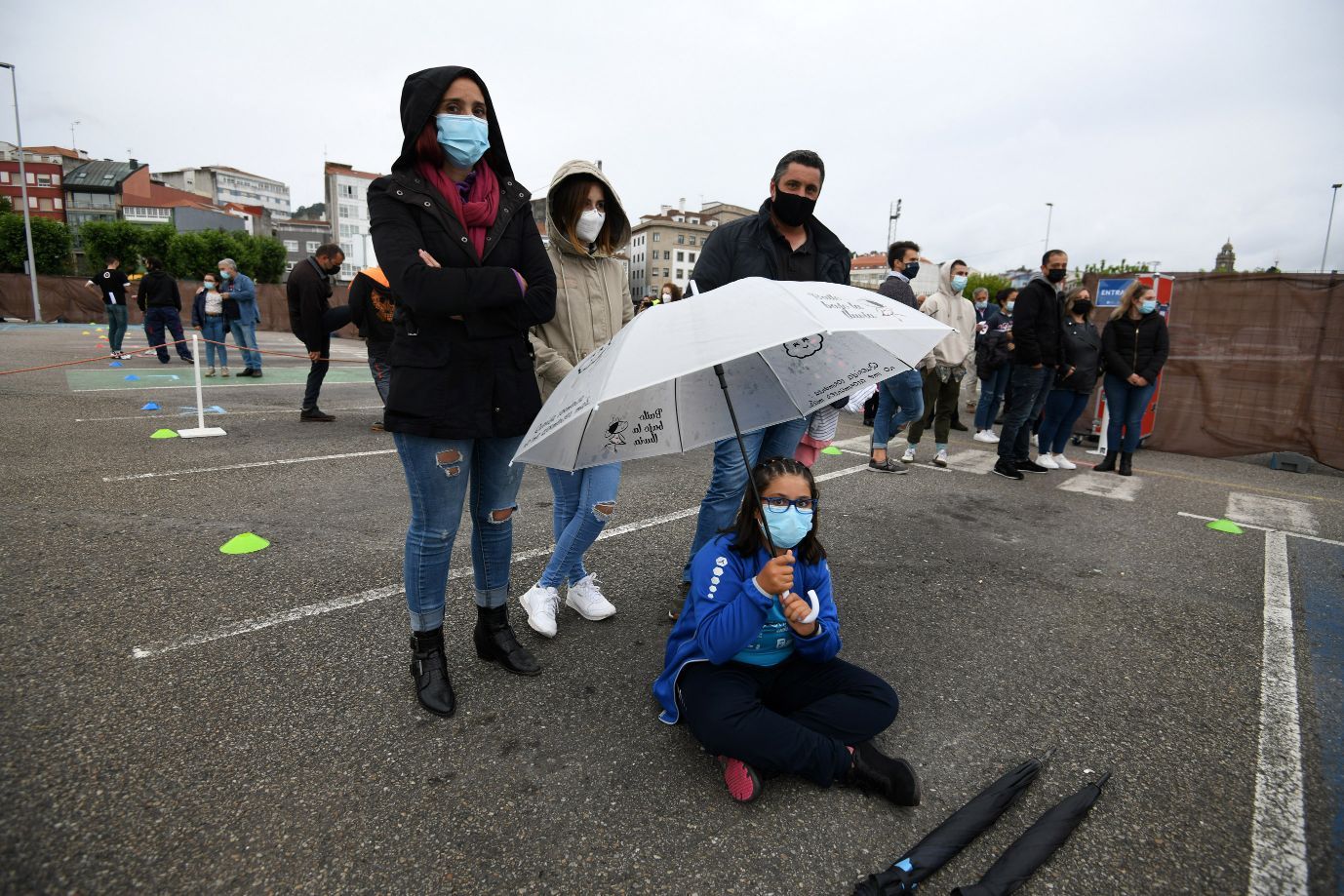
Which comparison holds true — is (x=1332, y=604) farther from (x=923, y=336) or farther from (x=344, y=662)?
(x=344, y=662)

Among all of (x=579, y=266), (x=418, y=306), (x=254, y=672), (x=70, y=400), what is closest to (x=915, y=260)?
(x=579, y=266)

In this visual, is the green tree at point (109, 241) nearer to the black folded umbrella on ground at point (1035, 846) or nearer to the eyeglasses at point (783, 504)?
the eyeglasses at point (783, 504)

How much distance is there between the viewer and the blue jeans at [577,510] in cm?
305

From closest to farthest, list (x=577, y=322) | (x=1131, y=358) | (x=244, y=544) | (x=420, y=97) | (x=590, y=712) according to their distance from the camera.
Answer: (x=420, y=97)
(x=590, y=712)
(x=577, y=322)
(x=244, y=544)
(x=1131, y=358)

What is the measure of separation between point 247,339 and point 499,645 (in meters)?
11.8

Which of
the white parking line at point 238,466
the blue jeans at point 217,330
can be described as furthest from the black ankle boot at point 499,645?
the blue jeans at point 217,330

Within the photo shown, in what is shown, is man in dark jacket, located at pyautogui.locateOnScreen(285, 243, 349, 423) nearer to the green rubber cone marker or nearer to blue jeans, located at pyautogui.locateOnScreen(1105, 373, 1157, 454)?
the green rubber cone marker

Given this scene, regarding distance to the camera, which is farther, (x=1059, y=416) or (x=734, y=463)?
(x=1059, y=416)

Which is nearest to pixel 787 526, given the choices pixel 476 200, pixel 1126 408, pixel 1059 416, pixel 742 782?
pixel 742 782

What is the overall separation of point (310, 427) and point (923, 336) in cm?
713

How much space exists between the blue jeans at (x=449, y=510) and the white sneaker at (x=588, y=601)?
1.92 ft

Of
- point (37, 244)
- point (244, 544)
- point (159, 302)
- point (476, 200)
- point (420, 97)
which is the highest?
point (37, 244)

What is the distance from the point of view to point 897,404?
21.6 ft

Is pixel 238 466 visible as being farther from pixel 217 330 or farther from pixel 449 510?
pixel 217 330
